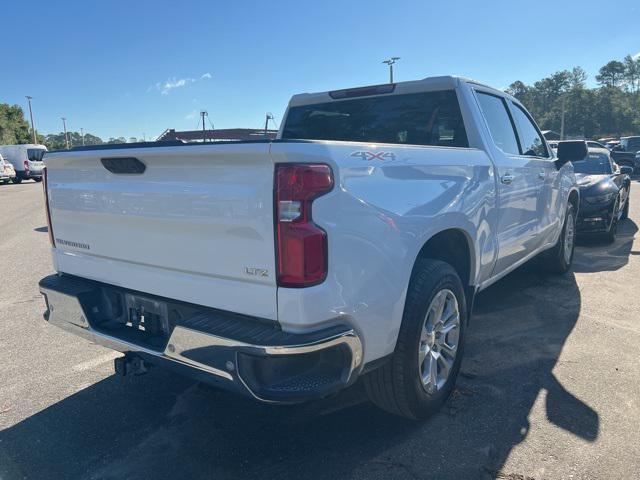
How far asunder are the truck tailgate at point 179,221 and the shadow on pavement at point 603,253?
5598 mm

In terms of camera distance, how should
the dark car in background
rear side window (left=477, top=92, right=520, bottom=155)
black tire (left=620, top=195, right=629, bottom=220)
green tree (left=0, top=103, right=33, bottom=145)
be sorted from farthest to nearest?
green tree (left=0, top=103, right=33, bottom=145)
the dark car in background
black tire (left=620, top=195, right=629, bottom=220)
rear side window (left=477, top=92, right=520, bottom=155)

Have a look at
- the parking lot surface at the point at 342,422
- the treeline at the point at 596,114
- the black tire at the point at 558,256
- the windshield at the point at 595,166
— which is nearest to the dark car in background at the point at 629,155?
the windshield at the point at 595,166

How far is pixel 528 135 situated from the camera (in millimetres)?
4898

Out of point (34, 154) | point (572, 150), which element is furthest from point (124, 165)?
point (34, 154)

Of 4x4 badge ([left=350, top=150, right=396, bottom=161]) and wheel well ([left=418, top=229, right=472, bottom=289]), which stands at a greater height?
4x4 badge ([left=350, top=150, right=396, bottom=161])

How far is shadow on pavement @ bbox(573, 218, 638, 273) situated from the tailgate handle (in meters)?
5.78

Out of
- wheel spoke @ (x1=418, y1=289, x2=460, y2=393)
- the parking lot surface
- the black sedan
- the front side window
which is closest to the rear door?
the front side window

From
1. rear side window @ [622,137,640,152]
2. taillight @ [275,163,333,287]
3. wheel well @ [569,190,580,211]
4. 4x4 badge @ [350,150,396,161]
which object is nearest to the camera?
taillight @ [275,163,333,287]

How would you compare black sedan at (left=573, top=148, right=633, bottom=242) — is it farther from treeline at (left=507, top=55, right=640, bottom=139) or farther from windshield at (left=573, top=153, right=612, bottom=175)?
treeline at (left=507, top=55, right=640, bottom=139)

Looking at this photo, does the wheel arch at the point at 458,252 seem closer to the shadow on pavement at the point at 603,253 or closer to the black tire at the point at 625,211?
the shadow on pavement at the point at 603,253

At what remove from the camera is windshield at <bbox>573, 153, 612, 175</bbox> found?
8.93m

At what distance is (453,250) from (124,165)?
6.75 ft

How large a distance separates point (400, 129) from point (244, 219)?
225cm

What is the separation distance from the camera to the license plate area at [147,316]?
8.50 feet
